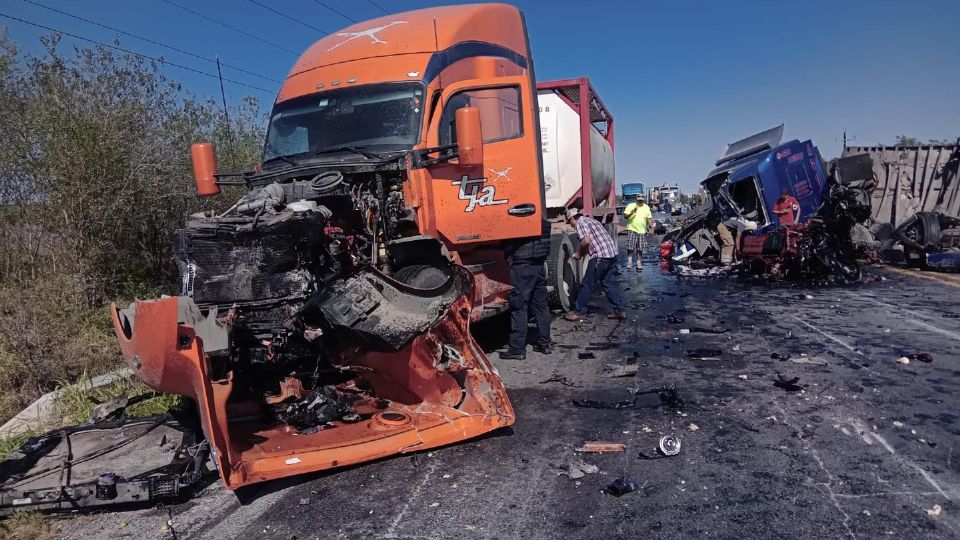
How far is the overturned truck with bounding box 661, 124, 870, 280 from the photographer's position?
10.1 m

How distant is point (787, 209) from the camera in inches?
→ 446

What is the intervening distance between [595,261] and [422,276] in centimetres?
410

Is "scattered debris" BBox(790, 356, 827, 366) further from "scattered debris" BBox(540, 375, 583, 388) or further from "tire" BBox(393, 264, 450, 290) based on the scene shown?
"tire" BBox(393, 264, 450, 290)

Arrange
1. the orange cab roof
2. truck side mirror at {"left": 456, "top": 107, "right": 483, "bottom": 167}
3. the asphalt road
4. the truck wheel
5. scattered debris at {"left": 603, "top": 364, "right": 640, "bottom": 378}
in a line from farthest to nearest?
the truck wheel → the orange cab roof → scattered debris at {"left": 603, "top": 364, "right": 640, "bottom": 378} → truck side mirror at {"left": 456, "top": 107, "right": 483, "bottom": 167} → the asphalt road

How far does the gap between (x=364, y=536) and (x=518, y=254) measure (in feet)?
12.0

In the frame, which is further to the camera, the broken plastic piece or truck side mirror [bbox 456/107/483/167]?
the broken plastic piece

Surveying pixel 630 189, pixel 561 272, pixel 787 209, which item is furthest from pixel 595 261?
pixel 630 189

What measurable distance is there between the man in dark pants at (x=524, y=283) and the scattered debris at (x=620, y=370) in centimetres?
92

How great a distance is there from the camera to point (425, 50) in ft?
18.6

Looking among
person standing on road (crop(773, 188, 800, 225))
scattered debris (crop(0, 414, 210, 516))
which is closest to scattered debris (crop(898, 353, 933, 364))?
scattered debris (crop(0, 414, 210, 516))

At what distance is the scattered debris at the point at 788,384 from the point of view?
4.83 m

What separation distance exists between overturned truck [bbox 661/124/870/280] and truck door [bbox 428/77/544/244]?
661 centimetres

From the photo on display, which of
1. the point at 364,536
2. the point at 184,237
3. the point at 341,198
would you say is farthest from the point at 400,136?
the point at 364,536

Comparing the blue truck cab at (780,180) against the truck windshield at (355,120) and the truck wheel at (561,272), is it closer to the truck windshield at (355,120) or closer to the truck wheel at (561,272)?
the truck wheel at (561,272)
